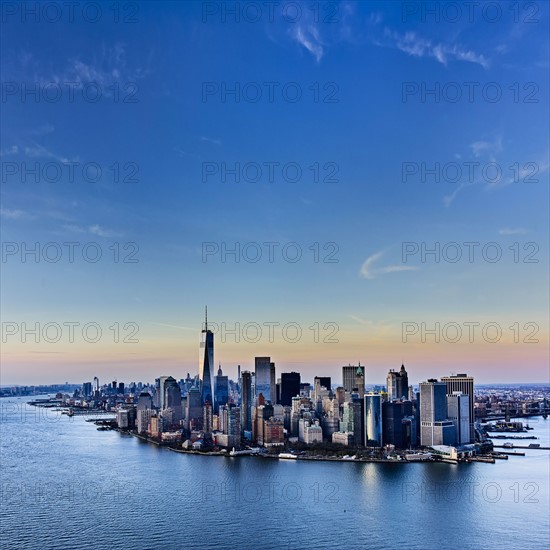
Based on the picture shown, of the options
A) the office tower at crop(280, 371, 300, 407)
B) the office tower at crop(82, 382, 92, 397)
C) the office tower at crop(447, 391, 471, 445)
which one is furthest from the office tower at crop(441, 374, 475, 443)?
the office tower at crop(82, 382, 92, 397)

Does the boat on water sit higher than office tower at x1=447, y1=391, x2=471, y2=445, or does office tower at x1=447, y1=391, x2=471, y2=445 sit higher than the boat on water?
office tower at x1=447, y1=391, x2=471, y2=445

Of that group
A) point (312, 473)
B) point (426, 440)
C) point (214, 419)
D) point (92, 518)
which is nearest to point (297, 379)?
point (214, 419)

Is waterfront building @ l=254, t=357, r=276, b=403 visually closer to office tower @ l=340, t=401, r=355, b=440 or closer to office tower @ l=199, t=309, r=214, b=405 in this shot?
office tower @ l=199, t=309, r=214, b=405

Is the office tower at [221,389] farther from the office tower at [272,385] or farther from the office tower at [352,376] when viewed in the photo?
the office tower at [352,376]

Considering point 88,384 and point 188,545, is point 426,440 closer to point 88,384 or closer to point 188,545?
point 188,545

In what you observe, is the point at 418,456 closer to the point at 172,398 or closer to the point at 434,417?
the point at 434,417

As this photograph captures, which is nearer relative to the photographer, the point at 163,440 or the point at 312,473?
the point at 312,473
